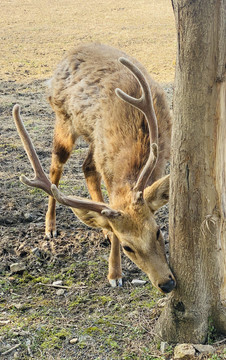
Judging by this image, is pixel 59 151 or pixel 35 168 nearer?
pixel 35 168

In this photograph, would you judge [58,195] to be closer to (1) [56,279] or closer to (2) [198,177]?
(2) [198,177]

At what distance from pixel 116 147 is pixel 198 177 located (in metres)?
1.68

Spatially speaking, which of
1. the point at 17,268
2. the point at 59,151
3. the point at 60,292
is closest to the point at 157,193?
the point at 60,292

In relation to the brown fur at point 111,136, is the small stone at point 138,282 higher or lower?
lower

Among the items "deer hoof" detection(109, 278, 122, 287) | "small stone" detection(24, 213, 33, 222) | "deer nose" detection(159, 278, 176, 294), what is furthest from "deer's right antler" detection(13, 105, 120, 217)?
"small stone" detection(24, 213, 33, 222)

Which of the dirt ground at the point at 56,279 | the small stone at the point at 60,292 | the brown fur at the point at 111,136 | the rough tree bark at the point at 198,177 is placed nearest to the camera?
the rough tree bark at the point at 198,177

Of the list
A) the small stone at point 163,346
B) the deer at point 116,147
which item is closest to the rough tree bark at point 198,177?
Result: the small stone at point 163,346

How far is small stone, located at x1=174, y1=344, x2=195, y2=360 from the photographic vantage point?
3.53 m

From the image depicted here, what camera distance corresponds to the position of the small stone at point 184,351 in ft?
11.6

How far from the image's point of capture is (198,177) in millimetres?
3410

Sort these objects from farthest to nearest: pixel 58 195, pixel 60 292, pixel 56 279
A: pixel 56 279 → pixel 60 292 → pixel 58 195

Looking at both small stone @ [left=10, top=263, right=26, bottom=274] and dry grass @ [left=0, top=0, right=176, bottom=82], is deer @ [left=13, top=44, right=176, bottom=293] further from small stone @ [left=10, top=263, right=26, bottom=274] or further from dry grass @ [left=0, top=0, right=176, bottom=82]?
dry grass @ [left=0, top=0, right=176, bottom=82]

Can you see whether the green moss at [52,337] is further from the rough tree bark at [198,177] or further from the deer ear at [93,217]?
the deer ear at [93,217]

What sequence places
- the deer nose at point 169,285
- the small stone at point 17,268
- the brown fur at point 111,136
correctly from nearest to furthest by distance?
the deer nose at point 169,285
the brown fur at point 111,136
the small stone at point 17,268
